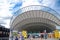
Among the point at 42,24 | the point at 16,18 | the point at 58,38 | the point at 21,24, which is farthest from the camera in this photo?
the point at 42,24

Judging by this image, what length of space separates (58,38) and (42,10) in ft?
47.2

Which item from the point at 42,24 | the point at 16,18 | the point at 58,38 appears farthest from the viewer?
the point at 42,24

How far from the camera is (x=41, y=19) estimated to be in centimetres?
4747

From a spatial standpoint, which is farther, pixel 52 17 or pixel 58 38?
pixel 52 17

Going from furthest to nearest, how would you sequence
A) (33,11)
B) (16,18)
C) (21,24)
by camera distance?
(21,24) → (33,11) → (16,18)

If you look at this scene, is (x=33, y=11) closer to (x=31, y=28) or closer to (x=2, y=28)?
(x=2, y=28)

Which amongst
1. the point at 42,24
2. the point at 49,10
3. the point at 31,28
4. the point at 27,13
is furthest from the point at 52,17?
the point at 31,28

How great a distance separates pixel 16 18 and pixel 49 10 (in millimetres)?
6554

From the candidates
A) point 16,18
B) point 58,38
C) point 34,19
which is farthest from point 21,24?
point 58,38

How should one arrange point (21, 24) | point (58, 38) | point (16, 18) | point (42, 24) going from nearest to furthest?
point (58, 38) → point (16, 18) → point (21, 24) → point (42, 24)

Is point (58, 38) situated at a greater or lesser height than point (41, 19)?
lesser

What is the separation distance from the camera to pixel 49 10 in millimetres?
42312

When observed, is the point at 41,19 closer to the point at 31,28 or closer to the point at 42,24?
the point at 42,24

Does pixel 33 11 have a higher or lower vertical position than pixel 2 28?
higher
